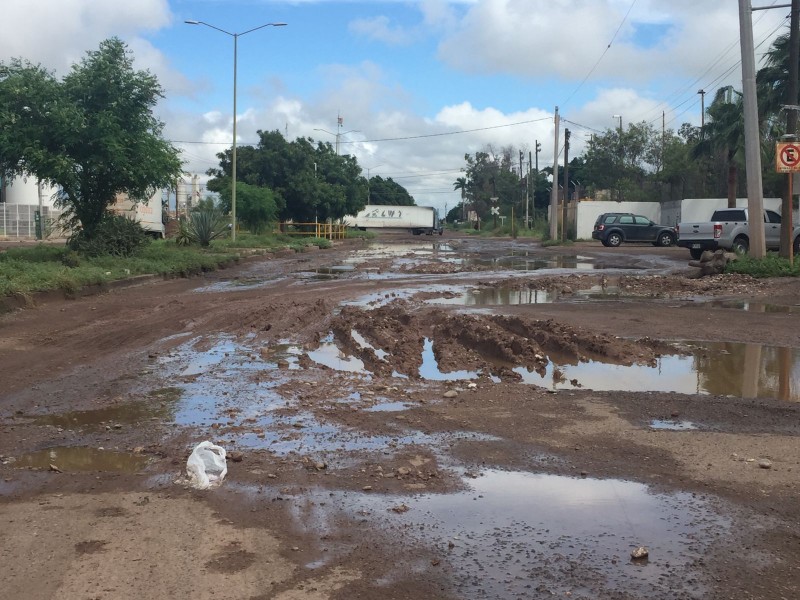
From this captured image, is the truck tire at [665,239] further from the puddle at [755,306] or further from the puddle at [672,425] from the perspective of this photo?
the puddle at [672,425]

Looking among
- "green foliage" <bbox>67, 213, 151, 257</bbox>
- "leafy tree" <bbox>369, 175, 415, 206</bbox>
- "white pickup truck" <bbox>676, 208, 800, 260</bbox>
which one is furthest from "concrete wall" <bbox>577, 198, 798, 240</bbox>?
"leafy tree" <bbox>369, 175, 415, 206</bbox>

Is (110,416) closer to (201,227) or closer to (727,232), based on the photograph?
(727,232)

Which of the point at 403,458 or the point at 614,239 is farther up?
the point at 614,239

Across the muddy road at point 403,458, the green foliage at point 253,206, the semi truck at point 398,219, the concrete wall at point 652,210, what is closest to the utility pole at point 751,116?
the muddy road at point 403,458

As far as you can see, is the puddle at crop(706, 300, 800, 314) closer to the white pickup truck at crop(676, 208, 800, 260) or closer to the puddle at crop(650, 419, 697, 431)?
the puddle at crop(650, 419, 697, 431)

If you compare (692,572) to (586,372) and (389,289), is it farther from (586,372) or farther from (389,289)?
(389,289)

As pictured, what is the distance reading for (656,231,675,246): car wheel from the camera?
43469mm

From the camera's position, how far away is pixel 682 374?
8969 millimetres

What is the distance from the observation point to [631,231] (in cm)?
4372

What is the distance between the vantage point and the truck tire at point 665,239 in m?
43.5

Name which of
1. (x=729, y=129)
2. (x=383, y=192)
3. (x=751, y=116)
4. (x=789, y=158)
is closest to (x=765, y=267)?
(x=789, y=158)

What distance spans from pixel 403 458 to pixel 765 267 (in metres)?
16.4

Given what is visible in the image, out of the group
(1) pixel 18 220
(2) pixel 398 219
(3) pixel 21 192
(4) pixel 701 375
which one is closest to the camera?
(4) pixel 701 375

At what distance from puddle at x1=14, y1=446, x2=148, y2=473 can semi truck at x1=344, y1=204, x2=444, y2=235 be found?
283 feet
